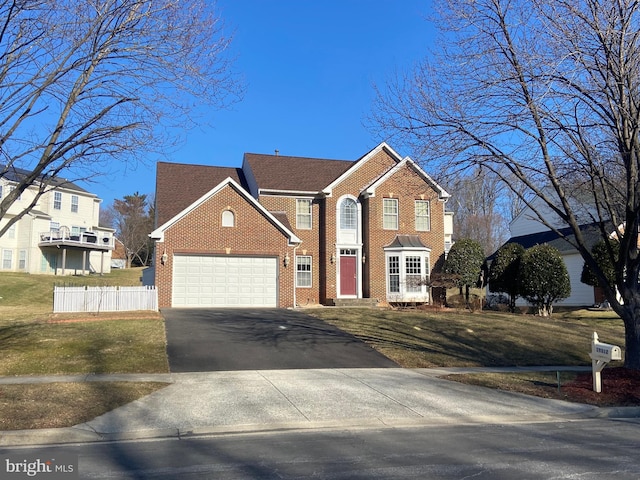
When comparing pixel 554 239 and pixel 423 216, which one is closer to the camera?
pixel 423 216

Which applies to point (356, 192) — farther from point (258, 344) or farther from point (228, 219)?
point (258, 344)

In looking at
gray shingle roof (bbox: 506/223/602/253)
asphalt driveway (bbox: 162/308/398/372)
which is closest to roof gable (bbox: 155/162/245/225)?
asphalt driveway (bbox: 162/308/398/372)

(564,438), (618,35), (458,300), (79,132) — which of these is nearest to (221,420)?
(564,438)

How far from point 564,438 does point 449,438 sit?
1.70 m

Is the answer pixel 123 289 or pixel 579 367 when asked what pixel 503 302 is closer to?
pixel 579 367

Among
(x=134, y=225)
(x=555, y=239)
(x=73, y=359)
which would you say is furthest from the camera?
(x=134, y=225)

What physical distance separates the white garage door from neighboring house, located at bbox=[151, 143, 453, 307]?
0.04m

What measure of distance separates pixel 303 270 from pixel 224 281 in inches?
206

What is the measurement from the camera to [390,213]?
90.9 feet

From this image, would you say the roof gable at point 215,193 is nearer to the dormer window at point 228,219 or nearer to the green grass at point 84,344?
the dormer window at point 228,219

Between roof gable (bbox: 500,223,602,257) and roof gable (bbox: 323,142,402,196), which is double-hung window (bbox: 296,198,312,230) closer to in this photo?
roof gable (bbox: 323,142,402,196)

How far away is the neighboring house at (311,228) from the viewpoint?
23297 mm

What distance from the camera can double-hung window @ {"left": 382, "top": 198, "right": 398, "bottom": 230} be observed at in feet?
90.6

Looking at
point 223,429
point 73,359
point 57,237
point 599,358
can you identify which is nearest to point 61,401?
point 223,429
